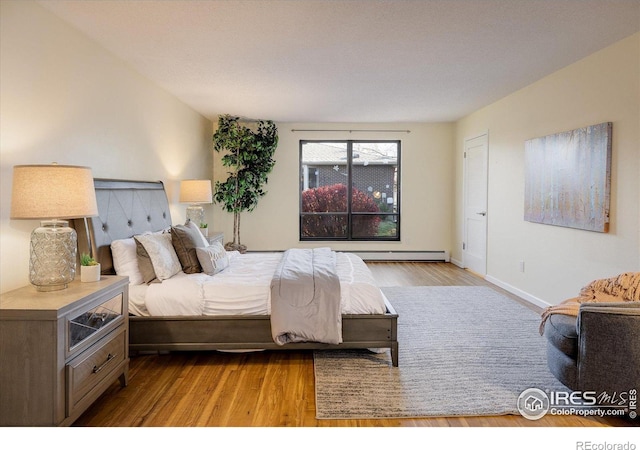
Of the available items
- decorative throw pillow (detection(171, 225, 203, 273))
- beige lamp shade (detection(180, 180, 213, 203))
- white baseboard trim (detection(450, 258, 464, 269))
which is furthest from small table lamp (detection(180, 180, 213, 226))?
white baseboard trim (detection(450, 258, 464, 269))

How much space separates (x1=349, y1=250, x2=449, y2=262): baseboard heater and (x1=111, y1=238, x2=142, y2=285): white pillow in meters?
4.61

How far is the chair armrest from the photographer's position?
2053mm

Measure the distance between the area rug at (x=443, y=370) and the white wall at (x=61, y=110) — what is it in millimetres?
2126

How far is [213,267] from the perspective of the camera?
133 inches

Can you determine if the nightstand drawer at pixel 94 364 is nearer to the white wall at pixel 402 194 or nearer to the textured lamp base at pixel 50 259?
the textured lamp base at pixel 50 259

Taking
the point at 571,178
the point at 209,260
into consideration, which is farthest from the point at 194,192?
the point at 571,178

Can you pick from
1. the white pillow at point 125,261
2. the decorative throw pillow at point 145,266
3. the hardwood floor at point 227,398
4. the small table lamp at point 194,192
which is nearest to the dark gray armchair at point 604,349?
the hardwood floor at point 227,398

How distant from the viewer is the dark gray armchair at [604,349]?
2057 millimetres

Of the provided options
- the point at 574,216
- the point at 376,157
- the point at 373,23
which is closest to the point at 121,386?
the point at 373,23

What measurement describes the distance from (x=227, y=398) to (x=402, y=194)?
533 cm

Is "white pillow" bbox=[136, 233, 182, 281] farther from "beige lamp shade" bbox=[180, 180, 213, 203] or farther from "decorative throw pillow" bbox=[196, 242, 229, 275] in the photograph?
Result: "beige lamp shade" bbox=[180, 180, 213, 203]

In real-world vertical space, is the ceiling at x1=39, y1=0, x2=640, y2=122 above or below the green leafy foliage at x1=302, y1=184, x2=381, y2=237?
above

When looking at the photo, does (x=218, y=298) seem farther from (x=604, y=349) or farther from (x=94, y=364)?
(x=604, y=349)

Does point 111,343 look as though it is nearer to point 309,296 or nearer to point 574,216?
point 309,296
